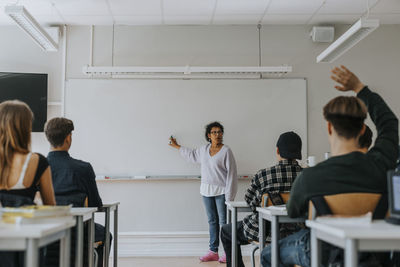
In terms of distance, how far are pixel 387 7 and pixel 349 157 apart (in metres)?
3.54

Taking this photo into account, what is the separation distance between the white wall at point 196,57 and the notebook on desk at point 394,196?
11.9ft

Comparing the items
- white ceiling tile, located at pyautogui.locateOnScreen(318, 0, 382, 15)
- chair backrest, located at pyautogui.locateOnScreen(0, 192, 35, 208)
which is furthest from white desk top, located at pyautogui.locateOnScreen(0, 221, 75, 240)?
white ceiling tile, located at pyautogui.locateOnScreen(318, 0, 382, 15)

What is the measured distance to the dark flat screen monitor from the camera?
526 cm

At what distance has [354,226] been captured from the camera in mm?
1671

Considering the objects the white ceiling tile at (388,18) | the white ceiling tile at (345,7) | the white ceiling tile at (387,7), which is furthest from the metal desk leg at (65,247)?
the white ceiling tile at (388,18)

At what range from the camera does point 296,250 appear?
232 centimetres

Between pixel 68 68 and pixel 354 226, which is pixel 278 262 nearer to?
pixel 354 226

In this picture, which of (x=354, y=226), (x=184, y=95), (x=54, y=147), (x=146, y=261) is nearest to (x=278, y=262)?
(x=354, y=226)

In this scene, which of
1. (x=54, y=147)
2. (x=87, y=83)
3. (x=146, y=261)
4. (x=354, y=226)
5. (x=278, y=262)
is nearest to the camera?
(x=354, y=226)

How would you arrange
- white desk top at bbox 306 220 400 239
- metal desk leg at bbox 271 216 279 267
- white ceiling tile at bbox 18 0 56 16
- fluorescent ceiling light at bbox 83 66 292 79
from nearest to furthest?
1. white desk top at bbox 306 220 400 239
2. metal desk leg at bbox 271 216 279 267
3. white ceiling tile at bbox 18 0 56 16
4. fluorescent ceiling light at bbox 83 66 292 79

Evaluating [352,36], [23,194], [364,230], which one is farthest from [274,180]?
[352,36]

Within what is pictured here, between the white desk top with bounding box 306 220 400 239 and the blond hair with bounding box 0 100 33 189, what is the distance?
141 cm

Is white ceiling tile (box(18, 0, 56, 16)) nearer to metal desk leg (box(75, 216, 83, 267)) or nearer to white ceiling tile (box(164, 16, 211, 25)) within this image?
white ceiling tile (box(164, 16, 211, 25))

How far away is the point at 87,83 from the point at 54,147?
2515 mm
